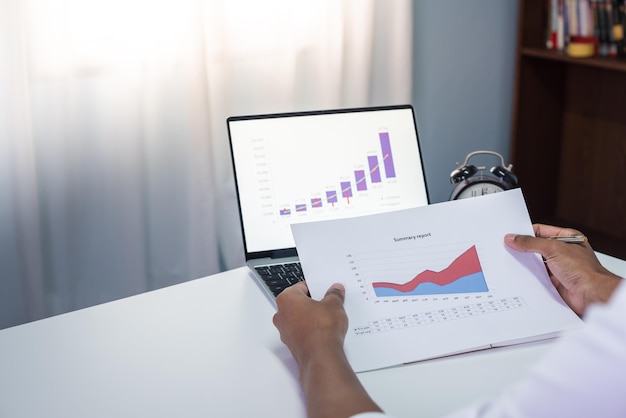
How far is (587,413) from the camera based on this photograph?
0.65m

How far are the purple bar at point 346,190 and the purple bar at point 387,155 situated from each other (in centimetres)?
8

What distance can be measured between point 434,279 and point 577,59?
201 centimetres

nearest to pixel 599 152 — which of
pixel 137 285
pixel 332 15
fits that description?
pixel 332 15

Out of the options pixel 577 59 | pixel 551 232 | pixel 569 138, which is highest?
pixel 577 59

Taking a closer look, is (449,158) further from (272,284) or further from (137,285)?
(272,284)

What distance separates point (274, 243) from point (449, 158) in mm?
1837

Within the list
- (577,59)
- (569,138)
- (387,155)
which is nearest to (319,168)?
(387,155)

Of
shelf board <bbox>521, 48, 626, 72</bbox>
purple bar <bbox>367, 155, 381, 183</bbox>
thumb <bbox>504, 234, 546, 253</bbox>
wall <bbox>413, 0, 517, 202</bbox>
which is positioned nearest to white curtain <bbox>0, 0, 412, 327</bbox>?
wall <bbox>413, 0, 517, 202</bbox>

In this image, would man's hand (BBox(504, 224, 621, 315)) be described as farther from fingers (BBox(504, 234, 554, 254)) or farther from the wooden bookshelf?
the wooden bookshelf

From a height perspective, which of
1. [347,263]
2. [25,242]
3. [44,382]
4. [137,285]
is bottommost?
[137,285]

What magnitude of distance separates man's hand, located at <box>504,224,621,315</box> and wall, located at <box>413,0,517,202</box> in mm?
1867

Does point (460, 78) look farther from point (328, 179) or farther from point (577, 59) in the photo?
point (328, 179)

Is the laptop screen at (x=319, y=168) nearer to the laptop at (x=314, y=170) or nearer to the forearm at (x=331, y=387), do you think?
the laptop at (x=314, y=170)

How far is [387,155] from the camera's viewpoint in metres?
1.59
